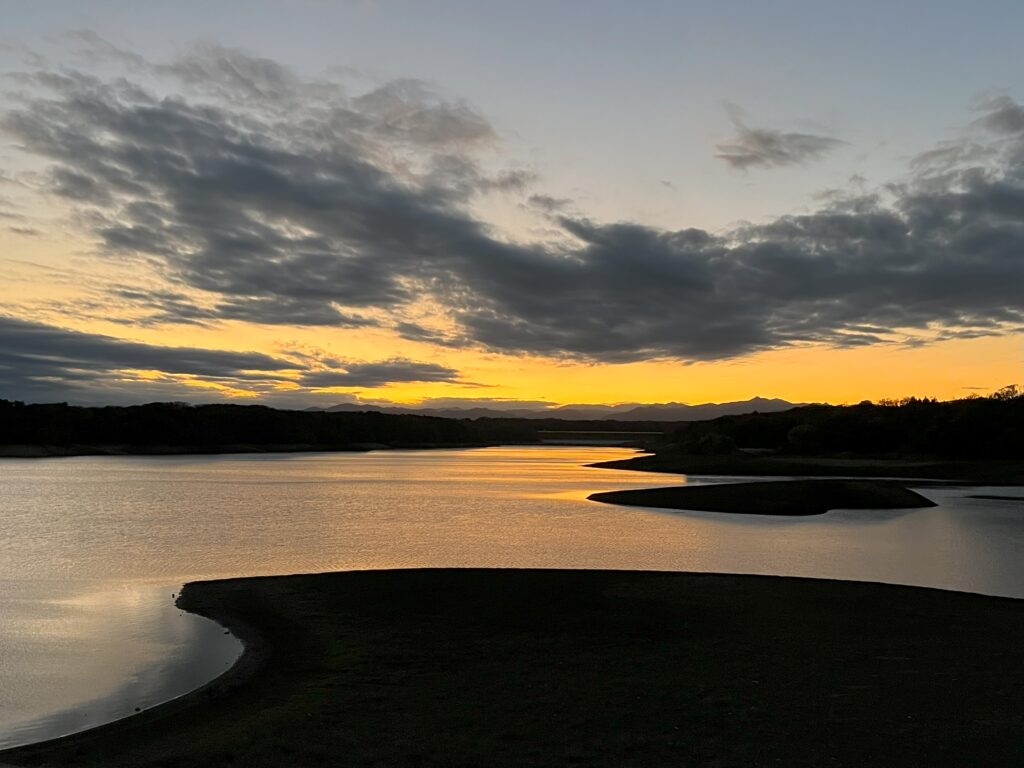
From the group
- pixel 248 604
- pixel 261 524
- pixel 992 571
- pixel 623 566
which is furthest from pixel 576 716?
pixel 261 524

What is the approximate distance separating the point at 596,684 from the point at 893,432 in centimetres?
11241

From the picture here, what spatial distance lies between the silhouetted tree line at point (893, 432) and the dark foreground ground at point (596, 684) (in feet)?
298

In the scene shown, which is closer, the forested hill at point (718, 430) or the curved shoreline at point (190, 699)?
the curved shoreline at point (190, 699)

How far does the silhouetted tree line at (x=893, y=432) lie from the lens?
10031 cm

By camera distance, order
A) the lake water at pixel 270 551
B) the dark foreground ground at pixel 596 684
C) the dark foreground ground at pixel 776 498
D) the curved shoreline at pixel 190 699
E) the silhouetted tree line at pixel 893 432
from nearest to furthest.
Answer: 1. the dark foreground ground at pixel 596 684
2. the curved shoreline at pixel 190 699
3. the lake water at pixel 270 551
4. the dark foreground ground at pixel 776 498
5. the silhouetted tree line at pixel 893 432

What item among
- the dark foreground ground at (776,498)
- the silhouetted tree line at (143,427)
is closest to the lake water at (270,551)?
the dark foreground ground at (776,498)

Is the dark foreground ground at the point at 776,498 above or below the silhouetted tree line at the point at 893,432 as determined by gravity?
below

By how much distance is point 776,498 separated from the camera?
51531 millimetres

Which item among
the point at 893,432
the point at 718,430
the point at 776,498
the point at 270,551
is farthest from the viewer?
the point at 718,430

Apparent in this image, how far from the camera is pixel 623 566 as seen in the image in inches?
1073

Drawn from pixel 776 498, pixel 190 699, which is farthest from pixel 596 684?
pixel 776 498

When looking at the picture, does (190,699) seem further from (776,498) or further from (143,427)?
(143,427)

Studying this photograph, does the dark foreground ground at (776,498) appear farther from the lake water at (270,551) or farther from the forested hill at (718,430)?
the forested hill at (718,430)

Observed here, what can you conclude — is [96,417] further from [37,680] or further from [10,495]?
[37,680]
